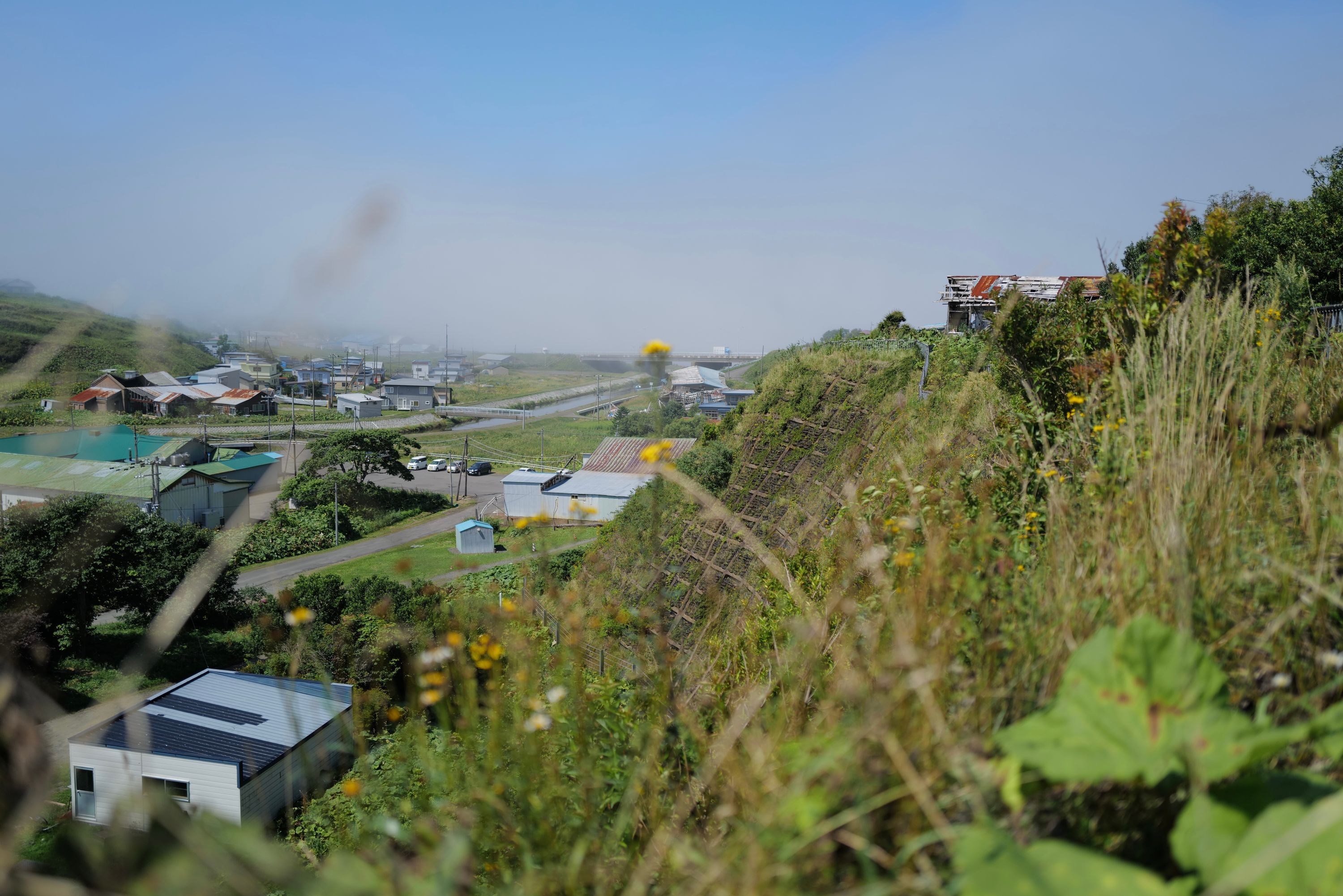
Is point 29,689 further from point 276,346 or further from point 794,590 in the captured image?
point 276,346

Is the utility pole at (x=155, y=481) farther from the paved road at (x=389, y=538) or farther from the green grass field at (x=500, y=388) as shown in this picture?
the green grass field at (x=500, y=388)

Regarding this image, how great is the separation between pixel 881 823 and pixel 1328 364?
3.86 metres

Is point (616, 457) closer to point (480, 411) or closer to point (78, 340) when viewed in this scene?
point (78, 340)

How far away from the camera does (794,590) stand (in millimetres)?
1812

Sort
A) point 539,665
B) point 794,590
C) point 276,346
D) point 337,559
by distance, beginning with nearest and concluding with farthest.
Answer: point 794,590 → point 539,665 → point 276,346 → point 337,559

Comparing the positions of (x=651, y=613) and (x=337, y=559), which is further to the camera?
(x=337, y=559)

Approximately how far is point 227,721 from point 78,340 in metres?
8.66

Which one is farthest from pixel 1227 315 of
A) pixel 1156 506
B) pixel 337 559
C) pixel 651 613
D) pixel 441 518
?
pixel 441 518

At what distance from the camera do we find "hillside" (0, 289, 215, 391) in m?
2.54

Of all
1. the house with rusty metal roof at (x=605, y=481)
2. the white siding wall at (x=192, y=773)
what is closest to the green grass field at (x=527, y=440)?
the house with rusty metal roof at (x=605, y=481)

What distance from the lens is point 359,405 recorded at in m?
53.2

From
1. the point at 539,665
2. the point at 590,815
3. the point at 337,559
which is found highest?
the point at 590,815

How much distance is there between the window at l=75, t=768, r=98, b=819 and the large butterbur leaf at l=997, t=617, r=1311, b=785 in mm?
12387

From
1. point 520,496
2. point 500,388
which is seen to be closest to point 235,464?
point 520,496
